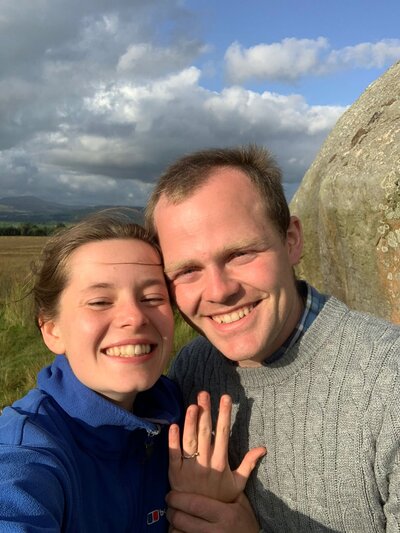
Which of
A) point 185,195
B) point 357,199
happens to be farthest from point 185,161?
point 357,199

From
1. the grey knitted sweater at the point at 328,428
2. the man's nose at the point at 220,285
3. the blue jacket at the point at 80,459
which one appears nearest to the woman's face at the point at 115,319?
the blue jacket at the point at 80,459

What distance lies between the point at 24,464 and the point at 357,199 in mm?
3348

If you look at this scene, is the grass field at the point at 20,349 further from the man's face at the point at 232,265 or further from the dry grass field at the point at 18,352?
the man's face at the point at 232,265

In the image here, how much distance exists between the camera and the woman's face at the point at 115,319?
2.14 m

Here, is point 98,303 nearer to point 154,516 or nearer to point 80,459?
point 80,459

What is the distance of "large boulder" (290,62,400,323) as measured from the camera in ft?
13.4

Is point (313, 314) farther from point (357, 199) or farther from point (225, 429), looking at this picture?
point (357, 199)

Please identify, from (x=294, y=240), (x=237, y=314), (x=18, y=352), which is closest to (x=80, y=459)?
(x=237, y=314)

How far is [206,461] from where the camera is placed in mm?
2182

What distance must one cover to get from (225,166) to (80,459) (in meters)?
1.31

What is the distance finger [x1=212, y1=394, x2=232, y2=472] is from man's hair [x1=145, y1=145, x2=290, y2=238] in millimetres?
782

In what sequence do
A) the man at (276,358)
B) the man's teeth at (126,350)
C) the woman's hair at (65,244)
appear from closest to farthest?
the man at (276,358) → the man's teeth at (126,350) → the woman's hair at (65,244)

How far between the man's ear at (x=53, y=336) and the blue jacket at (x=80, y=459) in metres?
0.06

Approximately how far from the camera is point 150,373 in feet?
7.15
